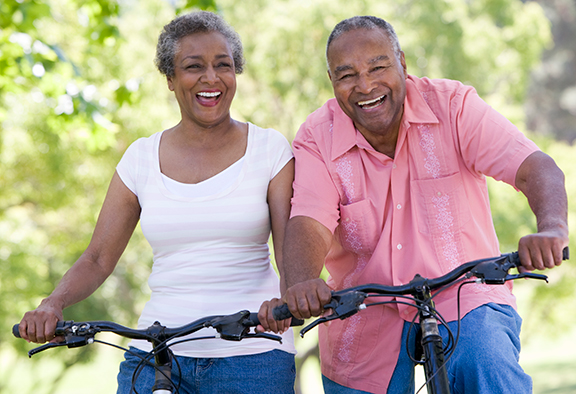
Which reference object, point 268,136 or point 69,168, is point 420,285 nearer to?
point 268,136

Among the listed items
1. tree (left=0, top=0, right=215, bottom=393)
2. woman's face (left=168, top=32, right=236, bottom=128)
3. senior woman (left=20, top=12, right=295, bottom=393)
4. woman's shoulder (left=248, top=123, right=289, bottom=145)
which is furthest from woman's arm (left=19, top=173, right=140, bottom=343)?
tree (left=0, top=0, right=215, bottom=393)

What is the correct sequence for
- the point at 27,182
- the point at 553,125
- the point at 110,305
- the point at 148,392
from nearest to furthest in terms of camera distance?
1. the point at 148,392
2. the point at 27,182
3. the point at 110,305
4. the point at 553,125

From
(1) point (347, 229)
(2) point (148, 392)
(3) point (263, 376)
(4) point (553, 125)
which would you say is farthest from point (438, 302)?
(4) point (553, 125)

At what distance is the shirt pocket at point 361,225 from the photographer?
2822 mm

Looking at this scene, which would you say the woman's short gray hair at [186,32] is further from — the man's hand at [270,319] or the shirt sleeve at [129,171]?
the man's hand at [270,319]

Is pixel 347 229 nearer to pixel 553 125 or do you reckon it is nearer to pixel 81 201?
pixel 81 201

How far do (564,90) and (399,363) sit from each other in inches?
1329

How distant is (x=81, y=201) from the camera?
908 cm

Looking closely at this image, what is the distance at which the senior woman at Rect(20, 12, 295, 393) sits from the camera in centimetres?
268

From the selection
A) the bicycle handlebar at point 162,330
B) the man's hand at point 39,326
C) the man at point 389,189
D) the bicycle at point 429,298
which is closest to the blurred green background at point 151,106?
the man at point 389,189

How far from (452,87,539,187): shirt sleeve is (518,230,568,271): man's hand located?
0.62 metres

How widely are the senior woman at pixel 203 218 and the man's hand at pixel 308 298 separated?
56cm

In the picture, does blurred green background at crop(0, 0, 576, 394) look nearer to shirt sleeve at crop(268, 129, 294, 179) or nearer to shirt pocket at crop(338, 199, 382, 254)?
shirt sleeve at crop(268, 129, 294, 179)

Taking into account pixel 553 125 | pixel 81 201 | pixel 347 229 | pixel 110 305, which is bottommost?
pixel 347 229
